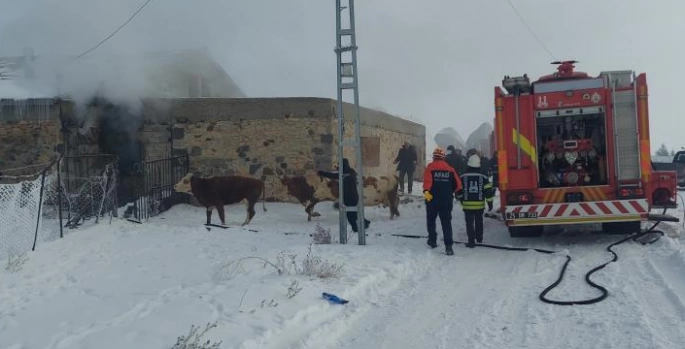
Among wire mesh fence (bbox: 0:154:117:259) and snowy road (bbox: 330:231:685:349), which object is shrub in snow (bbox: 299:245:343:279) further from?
wire mesh fence (bbox: 0:154:117:259)

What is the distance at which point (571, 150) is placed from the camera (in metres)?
10.4

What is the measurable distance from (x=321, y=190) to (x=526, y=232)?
506 centimetres

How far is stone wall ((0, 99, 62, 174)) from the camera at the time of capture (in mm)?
15070

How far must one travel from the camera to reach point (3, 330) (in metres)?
5.13

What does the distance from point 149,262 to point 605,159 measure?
7.62 metres

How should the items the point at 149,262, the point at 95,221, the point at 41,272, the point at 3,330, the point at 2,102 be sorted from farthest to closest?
the point at 2,102 → the point at 95,221 → the point at 149,262 → the point at 41,272 → the point at 3,330

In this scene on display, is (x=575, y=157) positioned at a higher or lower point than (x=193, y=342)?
higher

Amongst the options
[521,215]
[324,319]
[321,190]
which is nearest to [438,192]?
[521,215]

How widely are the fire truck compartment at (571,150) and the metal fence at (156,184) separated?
355 inches

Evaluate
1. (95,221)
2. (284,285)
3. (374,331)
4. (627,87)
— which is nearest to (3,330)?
(284,285)

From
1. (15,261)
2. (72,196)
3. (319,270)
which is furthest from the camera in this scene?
(72,196)

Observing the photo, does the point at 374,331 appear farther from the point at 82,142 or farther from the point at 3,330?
the point at 82,142

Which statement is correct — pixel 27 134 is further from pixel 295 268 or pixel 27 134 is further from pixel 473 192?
pixel 473 192

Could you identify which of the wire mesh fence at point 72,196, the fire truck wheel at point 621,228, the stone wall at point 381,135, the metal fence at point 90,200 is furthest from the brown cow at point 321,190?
the fire truck wheel at point 621,228
